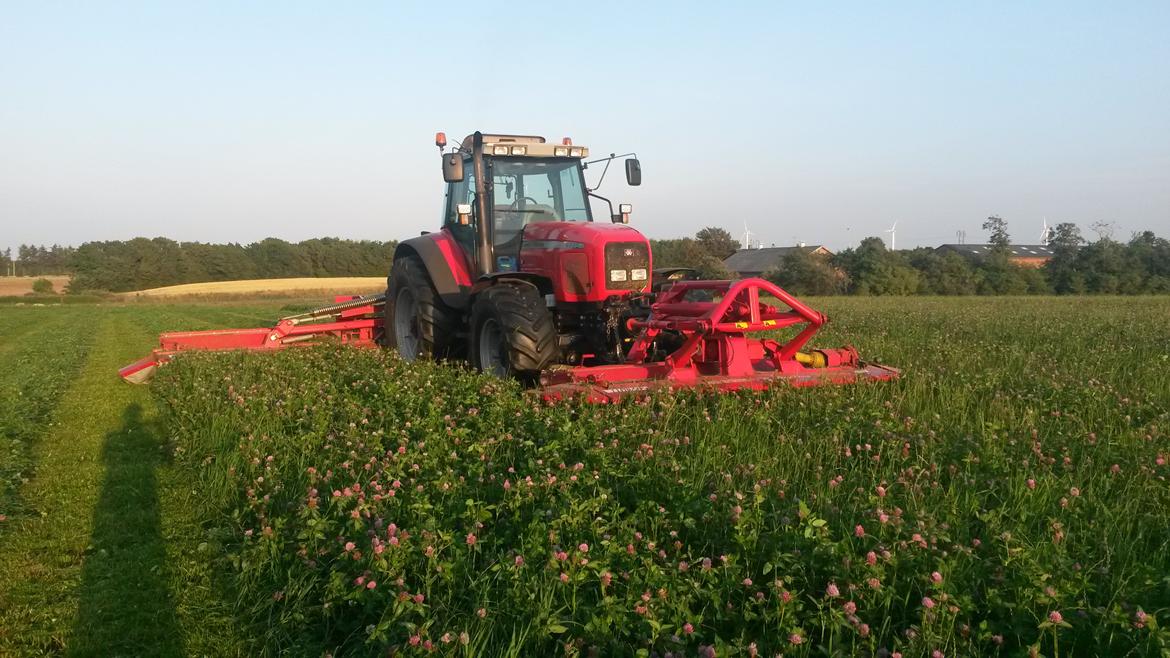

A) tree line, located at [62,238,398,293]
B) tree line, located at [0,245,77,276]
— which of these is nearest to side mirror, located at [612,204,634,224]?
tree line, located at [62,238,398,293]

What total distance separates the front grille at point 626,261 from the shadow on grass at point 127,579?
4092 mm

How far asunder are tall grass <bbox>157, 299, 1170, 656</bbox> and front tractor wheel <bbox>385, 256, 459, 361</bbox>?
8.71 ft

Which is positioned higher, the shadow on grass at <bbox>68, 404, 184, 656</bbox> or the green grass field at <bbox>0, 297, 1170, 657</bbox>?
the green grass field at <bbox>0, 297, 1170, 657</bbox>

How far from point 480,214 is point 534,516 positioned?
5545 millimetres

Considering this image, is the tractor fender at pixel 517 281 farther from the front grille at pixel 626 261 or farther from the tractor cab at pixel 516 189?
the front grille at pixel 626 261

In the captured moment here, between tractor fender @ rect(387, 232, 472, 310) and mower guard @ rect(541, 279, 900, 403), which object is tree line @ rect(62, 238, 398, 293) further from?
mower guard @ rect(541, 279, 900, 403)

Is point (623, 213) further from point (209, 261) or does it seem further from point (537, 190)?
point (209, 261)

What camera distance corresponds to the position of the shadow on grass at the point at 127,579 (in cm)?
327

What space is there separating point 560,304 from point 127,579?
487 cm

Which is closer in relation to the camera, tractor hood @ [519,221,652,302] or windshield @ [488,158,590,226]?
tractor hood @ [519,221,652,302]

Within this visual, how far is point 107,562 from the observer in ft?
13.3

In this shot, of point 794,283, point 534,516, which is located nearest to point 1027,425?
point 534,516

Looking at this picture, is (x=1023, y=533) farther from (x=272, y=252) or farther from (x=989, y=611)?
(x=272, y=252)

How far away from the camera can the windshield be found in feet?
28.9
